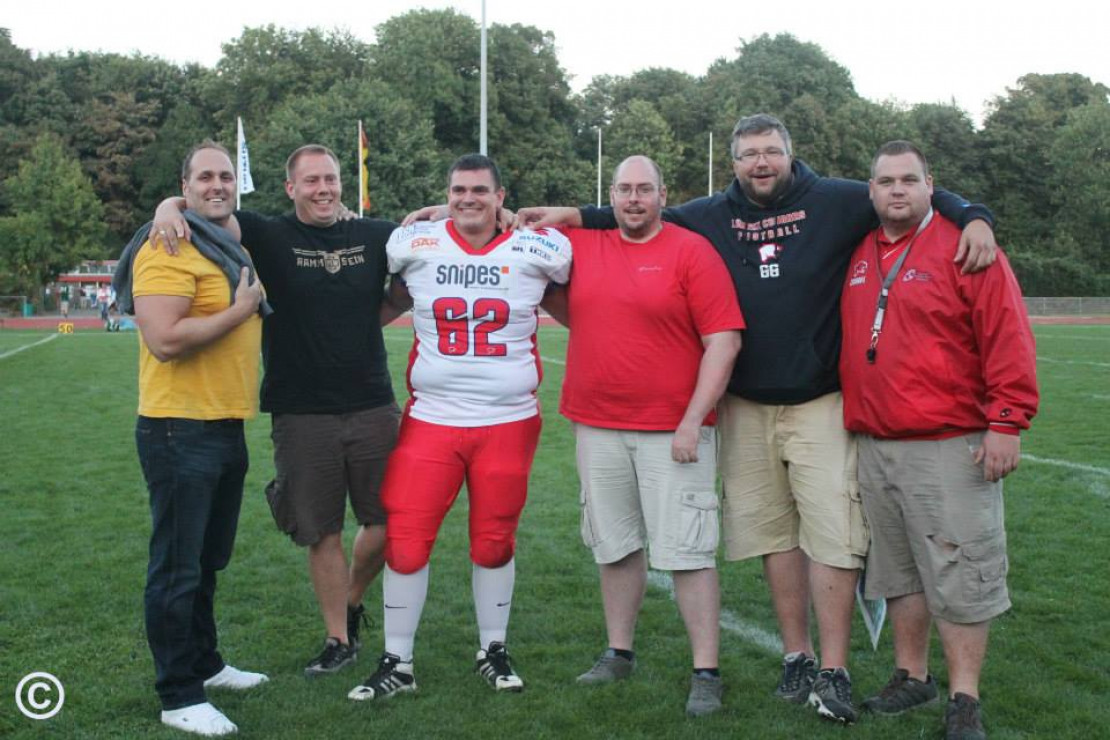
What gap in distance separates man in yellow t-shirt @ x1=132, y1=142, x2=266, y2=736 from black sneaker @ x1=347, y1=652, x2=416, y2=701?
494 mm

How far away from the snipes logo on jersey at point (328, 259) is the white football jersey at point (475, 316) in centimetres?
21

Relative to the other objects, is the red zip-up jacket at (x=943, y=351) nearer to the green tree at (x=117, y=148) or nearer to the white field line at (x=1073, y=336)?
the white field line at (x=1073, y=336)

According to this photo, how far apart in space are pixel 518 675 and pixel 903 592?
1.50m

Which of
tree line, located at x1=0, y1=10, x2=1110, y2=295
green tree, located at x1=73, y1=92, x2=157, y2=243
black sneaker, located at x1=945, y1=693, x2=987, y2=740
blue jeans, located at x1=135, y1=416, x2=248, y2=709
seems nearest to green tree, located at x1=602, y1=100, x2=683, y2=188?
tree line, located at x1=0, y1=10, x2=1110, y2=295

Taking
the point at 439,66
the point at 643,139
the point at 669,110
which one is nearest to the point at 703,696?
the point at 439,66

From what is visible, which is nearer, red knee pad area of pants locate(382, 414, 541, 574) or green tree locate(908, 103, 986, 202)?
red knee pad area of pants locate(382, 414, 541, 574)

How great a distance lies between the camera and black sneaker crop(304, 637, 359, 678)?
14.2 feet

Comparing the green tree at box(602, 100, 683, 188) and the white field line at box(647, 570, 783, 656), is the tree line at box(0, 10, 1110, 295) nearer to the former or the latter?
the green tree at box(602, 100, 683, 188)

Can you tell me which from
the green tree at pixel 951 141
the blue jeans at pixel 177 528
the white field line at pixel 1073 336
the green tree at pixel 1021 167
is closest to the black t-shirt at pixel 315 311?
the blue jeans at pixel 177 528

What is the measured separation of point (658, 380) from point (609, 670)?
115 cm

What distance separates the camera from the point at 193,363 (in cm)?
379

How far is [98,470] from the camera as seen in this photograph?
8961mm

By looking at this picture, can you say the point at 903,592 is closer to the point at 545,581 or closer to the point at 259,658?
the point at 545,581

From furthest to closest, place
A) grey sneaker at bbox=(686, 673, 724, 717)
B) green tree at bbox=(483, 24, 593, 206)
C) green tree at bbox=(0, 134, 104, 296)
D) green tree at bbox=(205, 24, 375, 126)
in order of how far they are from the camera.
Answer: green tree at bbox=(205, 24, 375, 126)
green tree at bbox=(483, 24, 593, 206)
green tree at bbox=(0, 134, 104, 296)
grey sneaker at bbox=(686, 673, 724, 717)
